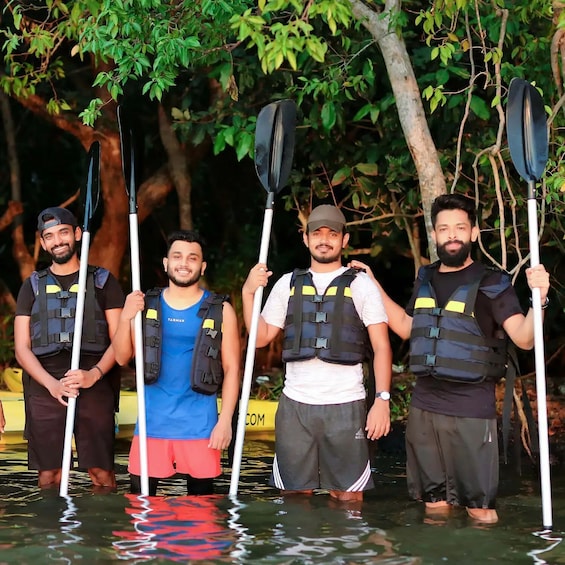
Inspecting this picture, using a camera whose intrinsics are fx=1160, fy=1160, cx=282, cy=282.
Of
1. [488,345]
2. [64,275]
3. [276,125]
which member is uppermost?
[276,125]

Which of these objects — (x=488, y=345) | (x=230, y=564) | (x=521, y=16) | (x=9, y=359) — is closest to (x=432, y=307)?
(x=488, y=345)

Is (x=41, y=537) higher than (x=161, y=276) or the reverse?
the reverse

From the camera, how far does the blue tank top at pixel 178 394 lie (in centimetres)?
523

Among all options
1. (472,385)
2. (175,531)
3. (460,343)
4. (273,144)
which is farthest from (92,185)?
(472,385)

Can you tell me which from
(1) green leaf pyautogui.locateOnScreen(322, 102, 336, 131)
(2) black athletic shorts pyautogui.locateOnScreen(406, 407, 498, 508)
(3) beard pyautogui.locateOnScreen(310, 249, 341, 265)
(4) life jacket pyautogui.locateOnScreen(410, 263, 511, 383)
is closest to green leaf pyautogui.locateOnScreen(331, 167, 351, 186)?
(1) green leaf pyautogui.locateOnScreen(322, 102, 336, 131)

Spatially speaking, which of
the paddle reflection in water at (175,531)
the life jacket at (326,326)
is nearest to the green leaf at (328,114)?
the life jacket at (326,326)

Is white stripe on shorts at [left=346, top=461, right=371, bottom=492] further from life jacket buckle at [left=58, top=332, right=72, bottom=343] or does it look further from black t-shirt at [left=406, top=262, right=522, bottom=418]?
life jacket buckle at [left=58, top=332, right=72, bottom=343]

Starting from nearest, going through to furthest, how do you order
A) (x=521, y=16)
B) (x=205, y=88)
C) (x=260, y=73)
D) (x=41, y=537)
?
(x=41, y=537), (x=521, y=16), (x=260, y=73), (x=205, y=88)

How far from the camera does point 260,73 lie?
769 cm

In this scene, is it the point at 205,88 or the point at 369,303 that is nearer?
the point at 369,303

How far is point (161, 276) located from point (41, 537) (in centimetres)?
761

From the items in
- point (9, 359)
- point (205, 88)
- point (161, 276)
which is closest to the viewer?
point (205, 88)

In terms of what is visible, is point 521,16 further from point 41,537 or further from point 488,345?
point 41,537

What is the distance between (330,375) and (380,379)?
0.22m
